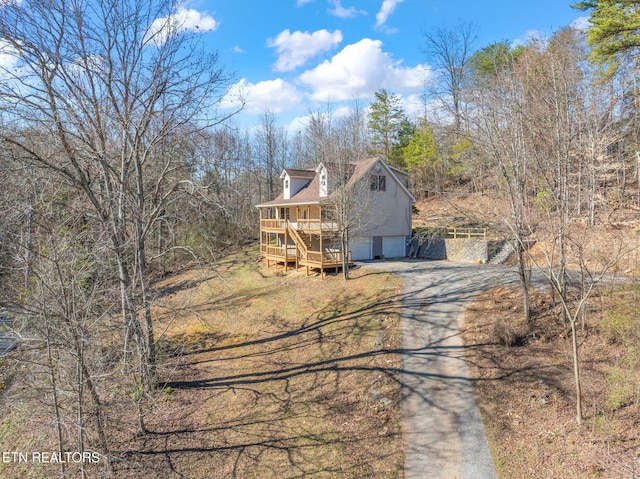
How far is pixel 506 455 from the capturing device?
7.47 meters

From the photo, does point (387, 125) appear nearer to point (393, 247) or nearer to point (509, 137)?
point (393, 247)

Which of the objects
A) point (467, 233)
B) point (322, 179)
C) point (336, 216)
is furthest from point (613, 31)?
point (322, 179)

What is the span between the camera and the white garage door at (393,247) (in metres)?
26.9

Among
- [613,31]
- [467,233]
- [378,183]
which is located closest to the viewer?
[613,31]

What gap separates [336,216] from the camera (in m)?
20.7

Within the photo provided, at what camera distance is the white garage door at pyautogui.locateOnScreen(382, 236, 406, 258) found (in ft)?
88.2

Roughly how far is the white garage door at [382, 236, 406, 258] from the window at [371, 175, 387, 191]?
3.59 m

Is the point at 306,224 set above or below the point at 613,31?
below

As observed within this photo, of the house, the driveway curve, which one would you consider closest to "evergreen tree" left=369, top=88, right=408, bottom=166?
the house

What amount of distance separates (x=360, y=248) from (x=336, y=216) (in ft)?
18.8

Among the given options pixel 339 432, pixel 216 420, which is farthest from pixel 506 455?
pixel 216 420

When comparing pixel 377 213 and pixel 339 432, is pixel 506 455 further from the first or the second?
pixel 377 213

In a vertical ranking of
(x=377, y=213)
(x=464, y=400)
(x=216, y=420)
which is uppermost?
(x=377, y=213)

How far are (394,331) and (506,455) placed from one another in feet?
20.3
